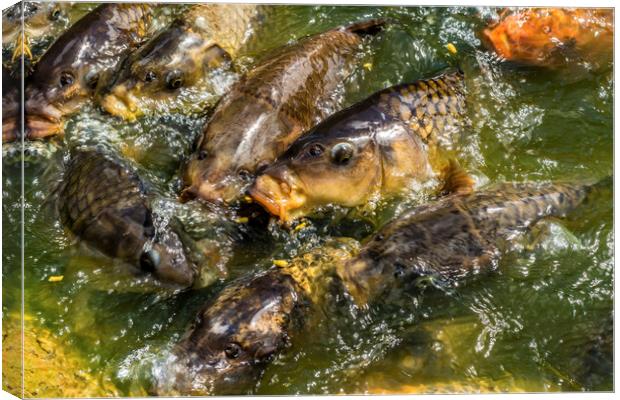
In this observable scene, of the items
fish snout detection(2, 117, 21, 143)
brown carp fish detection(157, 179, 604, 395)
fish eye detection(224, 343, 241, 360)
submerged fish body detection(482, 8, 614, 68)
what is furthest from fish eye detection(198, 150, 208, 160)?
submerged fish body detection(482, 8, 614, 68)

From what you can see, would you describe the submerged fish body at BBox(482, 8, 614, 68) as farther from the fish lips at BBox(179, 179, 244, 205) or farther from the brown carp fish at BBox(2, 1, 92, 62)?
the brown carp fish at BBox(2, 1, 92, 62)

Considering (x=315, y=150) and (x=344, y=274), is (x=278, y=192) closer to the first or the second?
(x=315, y=150)

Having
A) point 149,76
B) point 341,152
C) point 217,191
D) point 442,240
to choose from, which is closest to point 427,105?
point 341,152

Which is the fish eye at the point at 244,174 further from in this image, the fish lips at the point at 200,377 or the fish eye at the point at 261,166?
the fish lips at the point at 200,377

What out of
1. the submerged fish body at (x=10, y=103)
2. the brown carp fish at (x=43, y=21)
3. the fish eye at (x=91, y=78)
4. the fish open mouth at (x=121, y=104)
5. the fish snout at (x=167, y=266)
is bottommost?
the fish snout at (x=167, y=266)

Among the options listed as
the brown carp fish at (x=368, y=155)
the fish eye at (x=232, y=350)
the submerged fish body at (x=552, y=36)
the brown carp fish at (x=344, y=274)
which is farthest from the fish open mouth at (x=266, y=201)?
the submerged fish body at (x=552, y=36)

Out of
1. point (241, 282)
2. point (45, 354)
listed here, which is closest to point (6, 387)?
point (45, 354)
